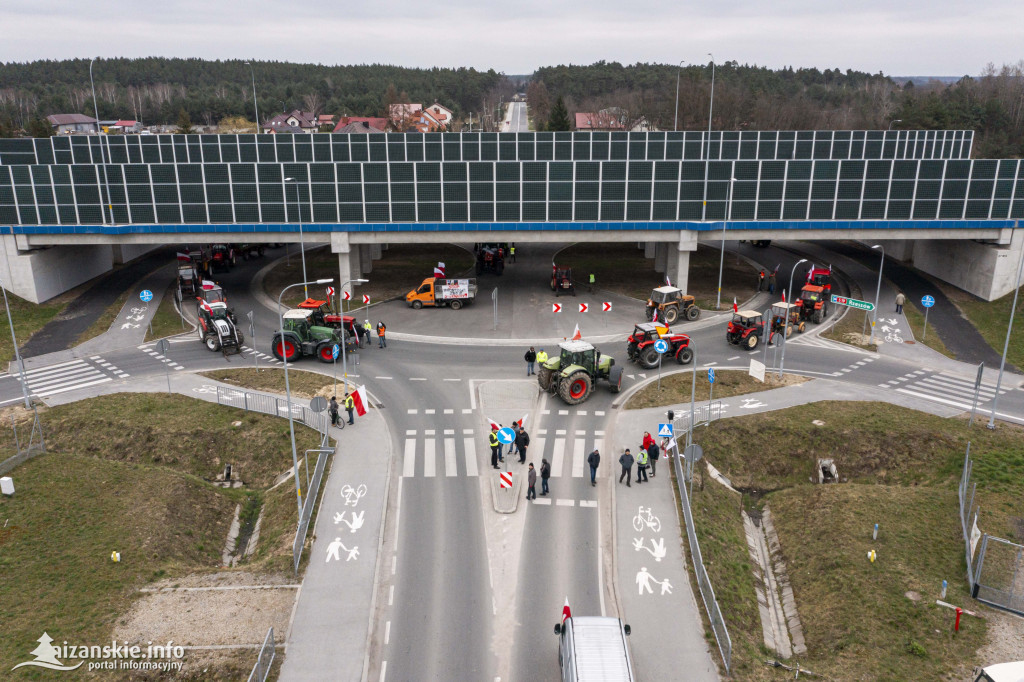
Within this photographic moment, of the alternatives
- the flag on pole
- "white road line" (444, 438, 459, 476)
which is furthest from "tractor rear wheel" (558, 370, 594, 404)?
the flag on pole

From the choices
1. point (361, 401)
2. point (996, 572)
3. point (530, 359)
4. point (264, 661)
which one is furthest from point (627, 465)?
point (264, 661)

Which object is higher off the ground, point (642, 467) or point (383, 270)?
point (383, 270)

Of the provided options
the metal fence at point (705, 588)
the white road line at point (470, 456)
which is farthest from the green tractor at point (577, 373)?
the metal fence at point (705, 588)

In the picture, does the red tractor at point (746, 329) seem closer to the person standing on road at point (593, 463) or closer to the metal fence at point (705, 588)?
the metal fence at point (705, 588)

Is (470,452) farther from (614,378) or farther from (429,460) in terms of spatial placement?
Result: (614,378)

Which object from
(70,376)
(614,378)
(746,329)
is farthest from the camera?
(746,329)

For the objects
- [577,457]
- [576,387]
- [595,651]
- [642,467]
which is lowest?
[577,457]

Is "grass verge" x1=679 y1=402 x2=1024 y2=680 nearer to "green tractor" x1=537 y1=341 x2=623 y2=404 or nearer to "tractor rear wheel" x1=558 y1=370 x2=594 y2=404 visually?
"green tractor" x1=537 y1=341 x2=623 y2=404
